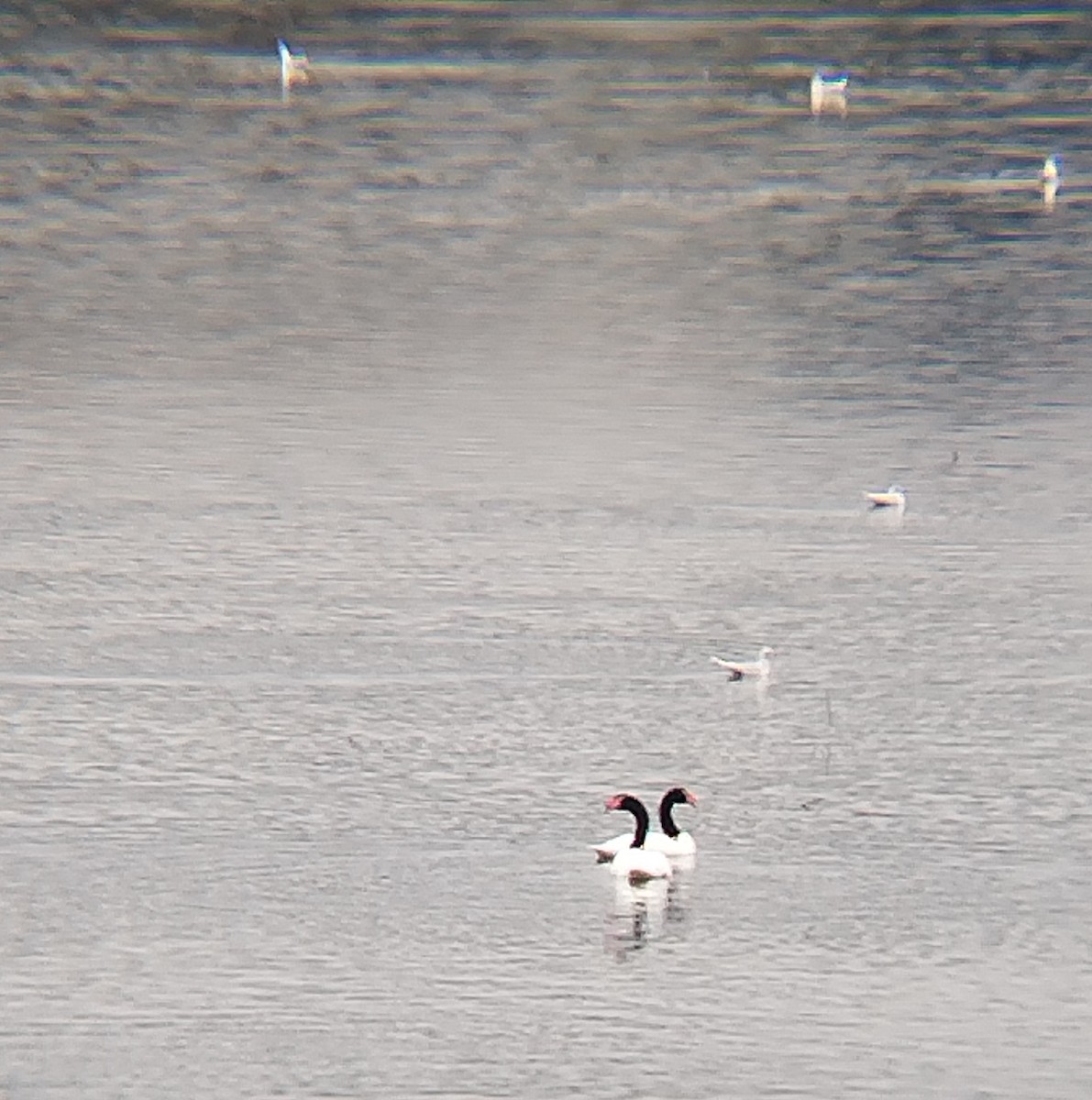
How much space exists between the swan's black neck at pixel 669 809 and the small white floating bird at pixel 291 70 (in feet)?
100

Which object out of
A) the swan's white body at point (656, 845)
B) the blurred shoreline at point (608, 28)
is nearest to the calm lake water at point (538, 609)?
the swan's white body at point (656, 845)

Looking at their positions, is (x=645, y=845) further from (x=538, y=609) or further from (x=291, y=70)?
(x=291, y=70)

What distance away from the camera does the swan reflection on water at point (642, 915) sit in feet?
48.1

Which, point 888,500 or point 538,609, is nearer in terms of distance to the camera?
point 538,609

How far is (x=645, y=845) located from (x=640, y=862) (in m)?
0.16

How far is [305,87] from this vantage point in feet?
153

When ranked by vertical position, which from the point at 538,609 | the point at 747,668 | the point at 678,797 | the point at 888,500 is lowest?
the point at 678,797

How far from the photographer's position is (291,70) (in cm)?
4591

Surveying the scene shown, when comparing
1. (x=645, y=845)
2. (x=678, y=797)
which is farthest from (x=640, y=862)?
(x=678, y=797)

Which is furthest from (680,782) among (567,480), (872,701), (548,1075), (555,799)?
(567,480)

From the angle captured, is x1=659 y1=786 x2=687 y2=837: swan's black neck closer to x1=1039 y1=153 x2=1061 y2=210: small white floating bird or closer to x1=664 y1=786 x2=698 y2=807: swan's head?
x1=664 y1=786 x2=698 y2=807: swan's head

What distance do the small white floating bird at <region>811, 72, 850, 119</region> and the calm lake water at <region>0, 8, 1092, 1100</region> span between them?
0.84m

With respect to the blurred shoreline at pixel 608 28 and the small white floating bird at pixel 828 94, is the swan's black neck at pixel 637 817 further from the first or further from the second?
the blurred shoreline at pixel 608 28

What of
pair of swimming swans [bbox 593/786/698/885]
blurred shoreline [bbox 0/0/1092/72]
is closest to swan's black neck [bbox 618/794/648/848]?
pair of swimming swans [bbox 593/786/698/885]
